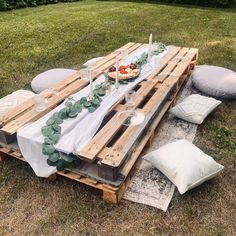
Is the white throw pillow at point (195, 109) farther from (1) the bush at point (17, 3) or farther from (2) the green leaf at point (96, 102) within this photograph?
(1) the bush at point (17, 3)

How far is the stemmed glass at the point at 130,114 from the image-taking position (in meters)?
3.03

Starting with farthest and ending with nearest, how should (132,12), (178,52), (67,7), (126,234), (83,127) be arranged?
(67,7) → (132,12) → (178,52) → (83,127) → (126,234)

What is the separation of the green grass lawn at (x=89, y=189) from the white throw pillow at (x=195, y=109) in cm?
16

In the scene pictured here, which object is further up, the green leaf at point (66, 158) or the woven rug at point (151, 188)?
the green leaf at point (66, 158)

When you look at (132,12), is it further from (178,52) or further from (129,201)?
(129,201)

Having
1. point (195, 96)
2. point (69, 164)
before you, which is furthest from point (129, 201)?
point (195, 96)

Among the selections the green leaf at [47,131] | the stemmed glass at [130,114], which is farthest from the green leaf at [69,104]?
the stemmed glass at [130,114]

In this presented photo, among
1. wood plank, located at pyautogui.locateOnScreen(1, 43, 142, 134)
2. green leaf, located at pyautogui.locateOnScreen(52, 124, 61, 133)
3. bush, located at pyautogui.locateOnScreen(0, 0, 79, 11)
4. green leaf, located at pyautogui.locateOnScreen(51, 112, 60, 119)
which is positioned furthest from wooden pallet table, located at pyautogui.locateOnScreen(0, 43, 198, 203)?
bush, located at pyautogui.locateOnScreen(0, 0, 79, 11)

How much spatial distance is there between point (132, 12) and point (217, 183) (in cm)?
756

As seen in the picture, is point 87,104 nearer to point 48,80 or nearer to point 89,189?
point 89,189

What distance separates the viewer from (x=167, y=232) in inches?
97.3

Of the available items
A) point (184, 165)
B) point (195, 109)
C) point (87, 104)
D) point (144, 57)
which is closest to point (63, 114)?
point (87, 104)

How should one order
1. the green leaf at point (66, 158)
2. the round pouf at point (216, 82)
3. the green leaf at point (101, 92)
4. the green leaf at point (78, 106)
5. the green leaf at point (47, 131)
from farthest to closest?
the round pouf at point (216, 82)
the green leaf at point (101, 92)
the green leaf at point (78, 106)
the green leaf at point (47, 131)
the green leaf at point (66, 158)

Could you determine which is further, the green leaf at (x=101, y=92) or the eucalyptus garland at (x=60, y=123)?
the green leaf at (x=101, y=92)
